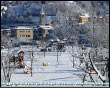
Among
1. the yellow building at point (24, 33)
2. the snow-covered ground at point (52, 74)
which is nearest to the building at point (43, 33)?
the yellow building at point (24, 33)

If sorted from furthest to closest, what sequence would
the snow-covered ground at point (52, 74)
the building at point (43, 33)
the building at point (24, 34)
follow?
the building at point (43, 33)
the building at point (24, 34)
the snow-covered ground at point (52, 74)

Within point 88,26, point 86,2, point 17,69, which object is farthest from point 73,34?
point 86,2

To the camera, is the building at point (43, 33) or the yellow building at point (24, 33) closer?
the yellow building at point (24, 33)

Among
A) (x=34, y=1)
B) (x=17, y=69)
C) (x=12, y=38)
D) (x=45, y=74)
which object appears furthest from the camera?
(x=34, y=1)

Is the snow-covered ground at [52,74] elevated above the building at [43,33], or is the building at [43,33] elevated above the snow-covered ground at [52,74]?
the snow-covered ground at [52,74]

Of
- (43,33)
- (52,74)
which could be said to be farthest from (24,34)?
(52,74)

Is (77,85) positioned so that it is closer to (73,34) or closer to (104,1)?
(73,34)

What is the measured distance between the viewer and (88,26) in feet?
26.7

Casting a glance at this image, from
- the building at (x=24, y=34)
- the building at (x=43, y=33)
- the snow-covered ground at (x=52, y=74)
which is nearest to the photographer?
the snow-covered ground at (x=52, y=74)

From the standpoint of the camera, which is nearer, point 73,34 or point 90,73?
point 90,73

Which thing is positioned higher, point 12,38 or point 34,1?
point 34,1

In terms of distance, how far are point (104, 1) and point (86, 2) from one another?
0.90 meters

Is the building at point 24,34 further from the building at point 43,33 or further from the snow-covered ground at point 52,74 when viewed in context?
the snow-covered ground at point 52,74

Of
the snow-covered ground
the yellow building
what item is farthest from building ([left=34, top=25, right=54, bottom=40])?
the snow-covered ground
